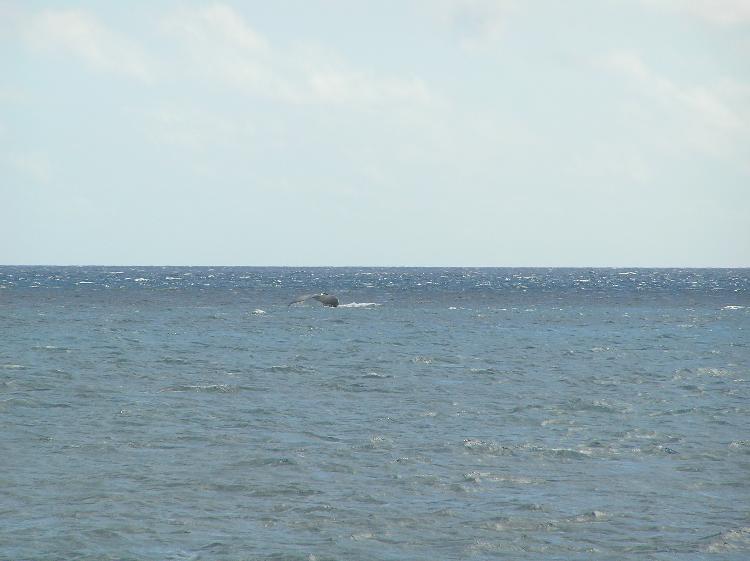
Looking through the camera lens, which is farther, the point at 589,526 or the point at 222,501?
the point at 222,501

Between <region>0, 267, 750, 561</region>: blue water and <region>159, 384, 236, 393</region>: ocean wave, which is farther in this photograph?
<region>159, 384, 236, 393</region>: ocean wave

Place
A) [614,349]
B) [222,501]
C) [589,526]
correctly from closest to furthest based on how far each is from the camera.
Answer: [589,526] → [222,501] → [614,349]

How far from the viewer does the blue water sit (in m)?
14.9

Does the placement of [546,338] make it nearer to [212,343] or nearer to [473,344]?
[473,344]

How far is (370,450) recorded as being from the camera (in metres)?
21.3

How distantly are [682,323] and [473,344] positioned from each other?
2305cm

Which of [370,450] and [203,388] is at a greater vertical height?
[203,388]

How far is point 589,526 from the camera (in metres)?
15.6

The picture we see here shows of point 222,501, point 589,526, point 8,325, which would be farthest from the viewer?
point 8,325

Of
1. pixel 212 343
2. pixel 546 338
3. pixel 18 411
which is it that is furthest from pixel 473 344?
pixel 18 411

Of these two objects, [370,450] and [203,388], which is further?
[203,388]

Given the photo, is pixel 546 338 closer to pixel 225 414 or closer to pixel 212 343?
pixel 212 343

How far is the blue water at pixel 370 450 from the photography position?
14.9m

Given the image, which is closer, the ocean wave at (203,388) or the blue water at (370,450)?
the blue water at (370,450)
